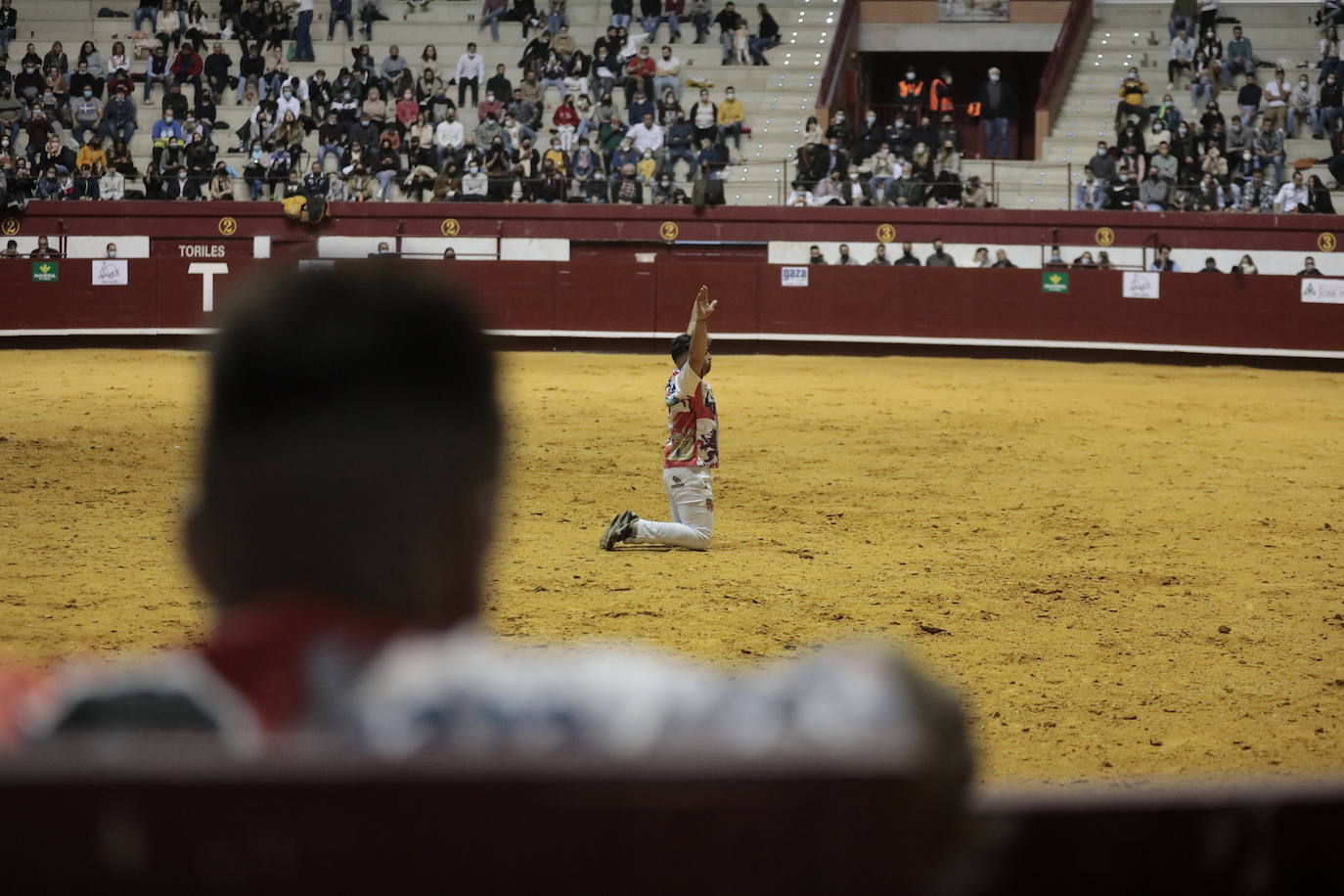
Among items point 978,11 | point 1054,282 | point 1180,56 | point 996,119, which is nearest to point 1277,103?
point 1180,56

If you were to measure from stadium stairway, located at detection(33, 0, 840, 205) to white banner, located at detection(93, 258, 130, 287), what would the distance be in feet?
14.9

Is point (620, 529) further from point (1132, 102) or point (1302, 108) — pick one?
point (1302, 108)

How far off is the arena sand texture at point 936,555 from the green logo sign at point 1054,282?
278 inches

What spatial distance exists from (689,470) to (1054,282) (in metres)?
16.9

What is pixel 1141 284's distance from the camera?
2425cm

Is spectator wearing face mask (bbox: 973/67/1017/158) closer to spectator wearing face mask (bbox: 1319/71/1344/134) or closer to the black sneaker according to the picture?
spectator wearing face mask (bbox: 1319/71/1344/134)

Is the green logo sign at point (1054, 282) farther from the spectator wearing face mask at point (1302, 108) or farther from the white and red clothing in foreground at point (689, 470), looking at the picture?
the white and red clothing in foreground at point (689, 470)

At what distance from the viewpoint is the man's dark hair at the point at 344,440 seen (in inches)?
37.9

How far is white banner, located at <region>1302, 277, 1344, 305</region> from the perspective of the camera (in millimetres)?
23406

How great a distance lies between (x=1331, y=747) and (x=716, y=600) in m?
Result: 3.10

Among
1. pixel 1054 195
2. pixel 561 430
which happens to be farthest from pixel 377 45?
pixel 561 430

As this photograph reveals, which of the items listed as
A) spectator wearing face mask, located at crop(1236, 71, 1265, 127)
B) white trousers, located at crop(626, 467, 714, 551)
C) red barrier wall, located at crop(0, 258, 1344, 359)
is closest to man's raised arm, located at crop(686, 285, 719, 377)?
white trousers, located at crop(626, 467, 714, 551)

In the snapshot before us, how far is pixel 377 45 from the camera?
30625 millimetres

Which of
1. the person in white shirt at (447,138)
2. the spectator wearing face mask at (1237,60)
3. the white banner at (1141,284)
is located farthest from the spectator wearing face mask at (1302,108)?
the person in white shirt at (447,138)
